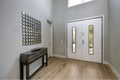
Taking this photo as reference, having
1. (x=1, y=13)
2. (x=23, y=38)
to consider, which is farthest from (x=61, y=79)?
(x=1, y=13)

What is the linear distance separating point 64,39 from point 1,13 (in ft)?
12.3

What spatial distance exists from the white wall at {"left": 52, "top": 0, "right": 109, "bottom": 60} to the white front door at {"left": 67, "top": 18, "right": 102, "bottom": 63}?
0.30 metres

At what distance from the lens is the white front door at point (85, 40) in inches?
157

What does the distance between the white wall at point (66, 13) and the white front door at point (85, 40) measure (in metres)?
0.30

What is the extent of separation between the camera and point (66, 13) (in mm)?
4906

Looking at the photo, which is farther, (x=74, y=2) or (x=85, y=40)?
(x=74, y=2)

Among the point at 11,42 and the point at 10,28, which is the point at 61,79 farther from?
the point at 10,28

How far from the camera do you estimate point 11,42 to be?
187 cm


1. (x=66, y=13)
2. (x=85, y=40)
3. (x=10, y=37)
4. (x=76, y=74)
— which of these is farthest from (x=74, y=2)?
(x=10, y=37)

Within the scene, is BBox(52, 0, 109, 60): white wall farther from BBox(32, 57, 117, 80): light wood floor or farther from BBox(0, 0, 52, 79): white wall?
BBox(0, 0, 52, 79): white wall

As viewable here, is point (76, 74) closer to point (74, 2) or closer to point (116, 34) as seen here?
point (116, 34)

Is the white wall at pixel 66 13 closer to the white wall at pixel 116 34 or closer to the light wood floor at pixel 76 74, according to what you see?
the white wall at pixel 116 34

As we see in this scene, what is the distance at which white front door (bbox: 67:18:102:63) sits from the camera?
400 cm

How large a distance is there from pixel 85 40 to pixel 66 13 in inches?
76.5
